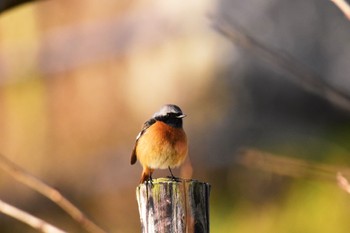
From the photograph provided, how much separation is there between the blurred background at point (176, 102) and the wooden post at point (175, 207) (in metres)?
4.79

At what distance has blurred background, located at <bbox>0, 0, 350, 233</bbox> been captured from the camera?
9195mm

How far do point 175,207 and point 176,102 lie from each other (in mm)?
6712

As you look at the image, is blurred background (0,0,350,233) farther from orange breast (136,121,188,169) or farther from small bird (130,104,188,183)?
orange breast (136,121,188,169)

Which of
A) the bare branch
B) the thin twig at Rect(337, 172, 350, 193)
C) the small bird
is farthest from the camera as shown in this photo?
the small bird

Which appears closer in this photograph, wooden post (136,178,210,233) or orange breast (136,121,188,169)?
wooden post (136,178,210,233)

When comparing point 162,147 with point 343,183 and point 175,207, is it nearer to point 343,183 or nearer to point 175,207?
point 175,207

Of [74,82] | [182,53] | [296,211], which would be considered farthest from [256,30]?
[74,82]

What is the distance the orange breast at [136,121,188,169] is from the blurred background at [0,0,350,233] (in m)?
3.43

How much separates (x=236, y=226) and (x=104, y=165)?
217cm

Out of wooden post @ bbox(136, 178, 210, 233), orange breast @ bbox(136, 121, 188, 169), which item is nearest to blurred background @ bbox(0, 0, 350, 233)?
orange breast @ bbox(136, 121, 188, 169)

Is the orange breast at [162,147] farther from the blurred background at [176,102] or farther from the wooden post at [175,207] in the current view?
the blurred background at [176,102]

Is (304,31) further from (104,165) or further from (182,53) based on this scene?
(104,165)

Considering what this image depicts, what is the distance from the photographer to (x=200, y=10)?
9914mm

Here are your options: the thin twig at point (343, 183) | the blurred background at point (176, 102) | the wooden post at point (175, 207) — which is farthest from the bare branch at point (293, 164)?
the blurred background at point (176, 102)
